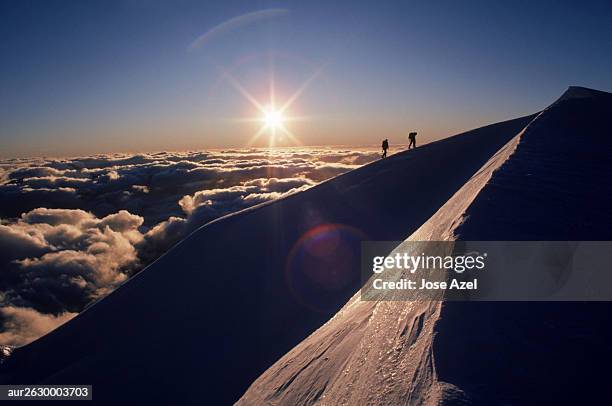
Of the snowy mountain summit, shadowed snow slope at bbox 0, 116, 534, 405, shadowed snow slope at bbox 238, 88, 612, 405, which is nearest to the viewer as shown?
shadowed snow slope at bbox 238, 88, 612, 405

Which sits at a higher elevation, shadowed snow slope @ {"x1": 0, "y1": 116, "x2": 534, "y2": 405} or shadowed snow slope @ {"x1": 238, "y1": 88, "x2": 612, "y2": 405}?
shadowed snow slope @ {"x1": 238, "y1": 88, "x2": 612, "y2": 405}

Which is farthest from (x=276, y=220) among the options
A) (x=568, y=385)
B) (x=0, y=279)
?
(x=0, y=279)

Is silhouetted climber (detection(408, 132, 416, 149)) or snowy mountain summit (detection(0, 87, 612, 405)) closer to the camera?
snowy mountain summit (detection(0, 87, 612, 405))

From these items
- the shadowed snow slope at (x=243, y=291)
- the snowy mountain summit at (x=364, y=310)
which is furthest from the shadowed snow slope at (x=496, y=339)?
the shadowed snow slope at (x=243, y=291)

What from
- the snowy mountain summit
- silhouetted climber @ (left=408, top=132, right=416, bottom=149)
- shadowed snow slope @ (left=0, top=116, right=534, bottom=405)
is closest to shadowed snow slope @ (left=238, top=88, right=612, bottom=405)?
the snowy mountain summit

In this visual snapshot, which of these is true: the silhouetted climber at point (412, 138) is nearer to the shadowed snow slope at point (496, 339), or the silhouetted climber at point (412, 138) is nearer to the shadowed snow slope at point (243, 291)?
the shadowed snow slope at point (243, 291)

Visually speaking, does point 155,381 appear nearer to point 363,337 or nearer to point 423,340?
point 363,337

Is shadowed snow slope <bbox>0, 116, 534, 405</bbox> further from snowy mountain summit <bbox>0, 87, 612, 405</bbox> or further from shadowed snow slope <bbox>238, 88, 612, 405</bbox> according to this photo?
shadowed snow slope <bbox>238, 88, 612, 405</bbox>
